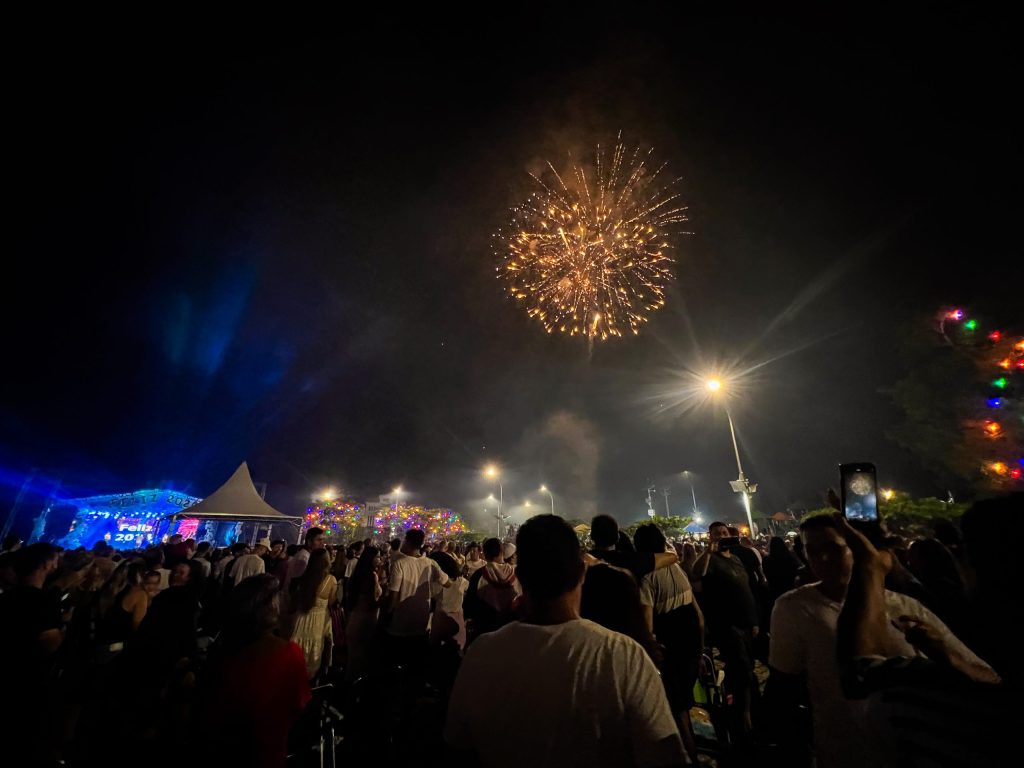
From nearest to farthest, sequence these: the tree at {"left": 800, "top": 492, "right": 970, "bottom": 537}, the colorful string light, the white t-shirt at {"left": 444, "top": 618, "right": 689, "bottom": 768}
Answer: the white t-shirt at {"left": 444, "top": 618, "right": 689, "bottom": 768}
the tree at {"left": 800, "top": 492, "right": 970, "bottom": 537}
the colorful string light

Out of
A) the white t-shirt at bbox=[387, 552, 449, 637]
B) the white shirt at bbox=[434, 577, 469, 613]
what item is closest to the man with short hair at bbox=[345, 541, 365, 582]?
the white shirt at bbox=[434, 577, 469, 613]

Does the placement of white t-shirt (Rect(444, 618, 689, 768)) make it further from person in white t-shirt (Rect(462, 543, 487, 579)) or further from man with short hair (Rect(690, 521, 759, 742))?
person in white t-shirt (Rect(462, 543, 487, 579))

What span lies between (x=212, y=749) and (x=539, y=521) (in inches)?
111

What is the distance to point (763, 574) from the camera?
820cm

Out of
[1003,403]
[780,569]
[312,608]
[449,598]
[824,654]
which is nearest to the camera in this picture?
[824,654]

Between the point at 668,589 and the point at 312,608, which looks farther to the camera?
the point at 312,608

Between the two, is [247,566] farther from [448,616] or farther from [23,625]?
[23,625]

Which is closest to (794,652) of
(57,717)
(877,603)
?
(877,603)

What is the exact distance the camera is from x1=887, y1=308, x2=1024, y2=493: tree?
21.0m

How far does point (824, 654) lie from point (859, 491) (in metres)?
1.18

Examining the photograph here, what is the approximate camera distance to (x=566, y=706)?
5.39 feet

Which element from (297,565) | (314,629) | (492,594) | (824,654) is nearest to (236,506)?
(297,565)

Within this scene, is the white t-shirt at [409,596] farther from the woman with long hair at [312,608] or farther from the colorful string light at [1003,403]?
the colorful string light at [1003,403]

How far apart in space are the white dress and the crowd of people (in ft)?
0.15
